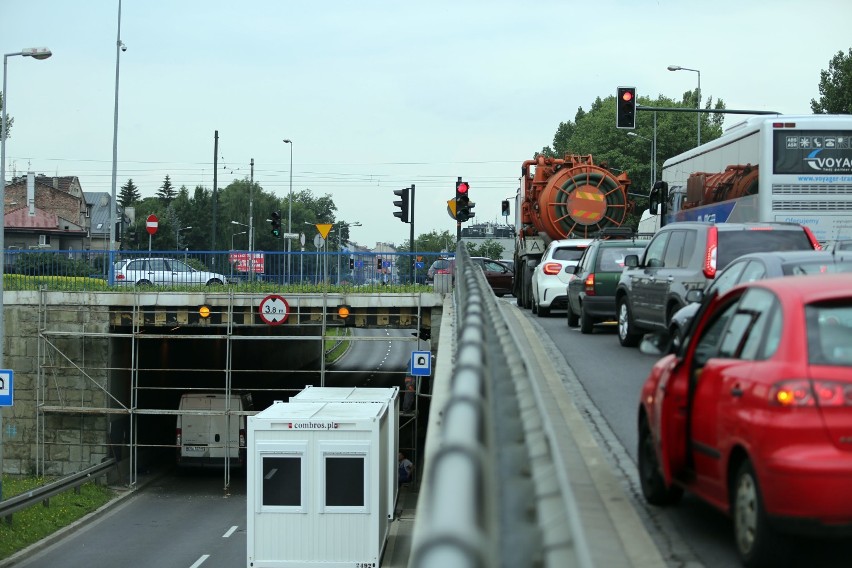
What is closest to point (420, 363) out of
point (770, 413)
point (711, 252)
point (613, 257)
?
point (613, 257)

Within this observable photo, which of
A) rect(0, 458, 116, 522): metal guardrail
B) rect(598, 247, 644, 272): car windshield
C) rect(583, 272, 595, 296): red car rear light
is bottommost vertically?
rect(0, 458, 116, 522): metal guardrail

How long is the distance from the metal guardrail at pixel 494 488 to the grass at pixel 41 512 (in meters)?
22.7

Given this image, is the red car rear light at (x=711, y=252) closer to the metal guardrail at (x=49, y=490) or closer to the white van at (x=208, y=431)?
the metal guardrail at (x=49, y=490)

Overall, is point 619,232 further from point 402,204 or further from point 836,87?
point 836,87

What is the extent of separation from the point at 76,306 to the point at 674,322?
24.8 metres

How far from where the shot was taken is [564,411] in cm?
1100

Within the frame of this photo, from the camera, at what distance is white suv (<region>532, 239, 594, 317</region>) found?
75.6ft

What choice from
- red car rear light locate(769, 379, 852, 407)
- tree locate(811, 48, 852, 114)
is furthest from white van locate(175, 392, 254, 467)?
tree locate(811, 48, 852, 114)

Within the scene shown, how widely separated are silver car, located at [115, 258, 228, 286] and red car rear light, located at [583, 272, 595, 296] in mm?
17374

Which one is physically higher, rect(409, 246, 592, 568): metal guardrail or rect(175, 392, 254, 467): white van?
rect(409, 246, 592, 568): metal guardrail

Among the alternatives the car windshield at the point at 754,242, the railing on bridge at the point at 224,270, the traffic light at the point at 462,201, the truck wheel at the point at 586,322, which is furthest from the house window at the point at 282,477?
the railing on bridge at the point at 224,270

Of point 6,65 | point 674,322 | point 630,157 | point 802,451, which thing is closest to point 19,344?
point 6,65

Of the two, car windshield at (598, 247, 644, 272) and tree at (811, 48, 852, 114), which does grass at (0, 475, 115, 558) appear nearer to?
car windshield at (598, 247, 644, 272)

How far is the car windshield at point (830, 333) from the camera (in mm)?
5238
